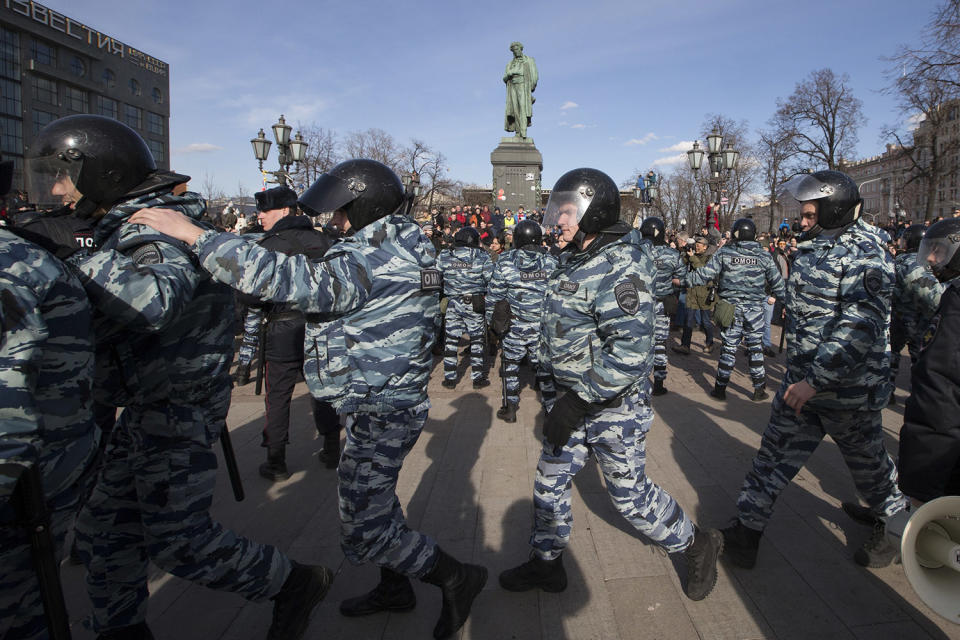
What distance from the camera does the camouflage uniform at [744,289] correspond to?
6707 mm

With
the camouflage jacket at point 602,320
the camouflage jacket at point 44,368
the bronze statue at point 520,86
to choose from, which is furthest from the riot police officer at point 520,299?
the bronze statue at point 520,86

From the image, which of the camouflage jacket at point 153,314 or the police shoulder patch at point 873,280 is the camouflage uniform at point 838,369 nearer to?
the police shoulder patch at point 873,280

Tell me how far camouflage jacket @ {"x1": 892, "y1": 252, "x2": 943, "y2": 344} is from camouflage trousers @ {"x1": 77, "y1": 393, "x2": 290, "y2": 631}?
530 cm

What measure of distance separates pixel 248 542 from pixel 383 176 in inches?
71.1

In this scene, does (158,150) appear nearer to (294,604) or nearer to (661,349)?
(661,349)

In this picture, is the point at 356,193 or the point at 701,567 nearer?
the point at 356,193

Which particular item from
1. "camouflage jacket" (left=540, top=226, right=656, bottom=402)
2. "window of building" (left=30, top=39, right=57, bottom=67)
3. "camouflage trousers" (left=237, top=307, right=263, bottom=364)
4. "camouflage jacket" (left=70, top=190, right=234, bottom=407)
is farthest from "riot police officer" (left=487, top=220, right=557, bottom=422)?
"window of building" (left=30, top=39, right=57, bottom=67)

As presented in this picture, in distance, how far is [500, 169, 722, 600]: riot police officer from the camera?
99.3 inches

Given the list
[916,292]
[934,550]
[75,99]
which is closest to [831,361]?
[934,550]

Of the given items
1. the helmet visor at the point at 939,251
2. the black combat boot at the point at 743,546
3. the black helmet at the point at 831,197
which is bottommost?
the black combat boot at the point at 743,546

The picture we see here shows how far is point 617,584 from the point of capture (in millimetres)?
2975

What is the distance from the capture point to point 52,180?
6.86 ft

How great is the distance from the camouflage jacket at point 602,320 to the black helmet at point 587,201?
121mm

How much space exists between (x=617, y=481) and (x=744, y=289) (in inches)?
198
